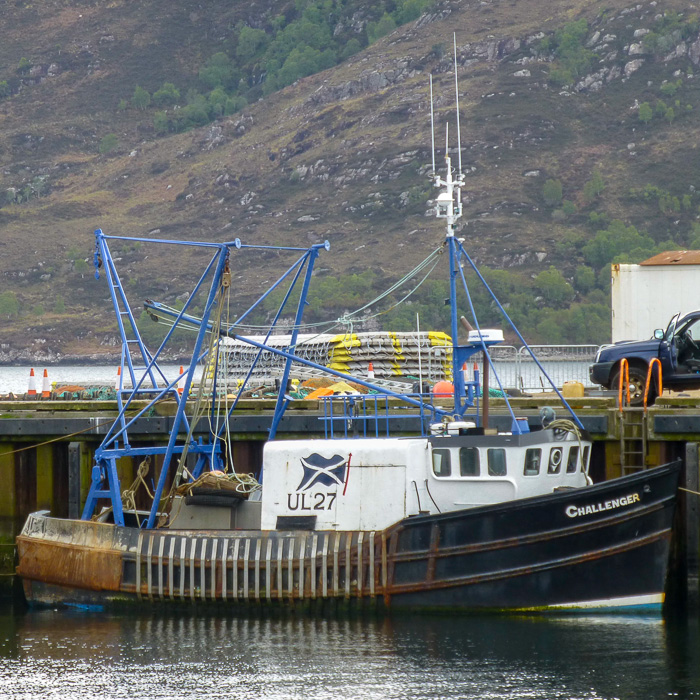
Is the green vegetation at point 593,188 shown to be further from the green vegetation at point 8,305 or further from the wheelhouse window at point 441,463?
the wheelhouse window at point 441,463

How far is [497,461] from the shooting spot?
19.7 metres

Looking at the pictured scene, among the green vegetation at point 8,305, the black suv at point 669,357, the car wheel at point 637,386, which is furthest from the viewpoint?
the green vegetation at point 8,305

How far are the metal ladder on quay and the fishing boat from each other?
78cm

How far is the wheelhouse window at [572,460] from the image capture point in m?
20.0

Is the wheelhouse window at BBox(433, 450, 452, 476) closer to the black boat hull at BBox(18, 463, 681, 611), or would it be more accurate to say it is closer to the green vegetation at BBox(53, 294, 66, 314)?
the black boat hull at BBox(18, 463, 681, 611)

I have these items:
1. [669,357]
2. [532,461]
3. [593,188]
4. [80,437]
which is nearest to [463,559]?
[532,461]

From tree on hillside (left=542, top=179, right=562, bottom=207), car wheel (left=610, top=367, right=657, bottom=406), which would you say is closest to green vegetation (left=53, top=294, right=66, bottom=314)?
tree on hillside (left=542, top=179, right=562, bottom=207)

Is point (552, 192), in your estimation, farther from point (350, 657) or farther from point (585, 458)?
point (350, 657)

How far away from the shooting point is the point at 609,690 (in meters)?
16.5

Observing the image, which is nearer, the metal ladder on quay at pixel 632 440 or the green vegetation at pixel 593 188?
the metal ladder on quay at pixel 632 440

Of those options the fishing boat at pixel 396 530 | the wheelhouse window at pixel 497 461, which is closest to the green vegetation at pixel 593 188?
the fishing boat at pixel 396 530

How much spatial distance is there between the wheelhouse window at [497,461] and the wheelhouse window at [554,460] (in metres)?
0.73

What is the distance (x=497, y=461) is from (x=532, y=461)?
0.55 m

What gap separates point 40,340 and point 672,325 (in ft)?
568
